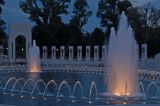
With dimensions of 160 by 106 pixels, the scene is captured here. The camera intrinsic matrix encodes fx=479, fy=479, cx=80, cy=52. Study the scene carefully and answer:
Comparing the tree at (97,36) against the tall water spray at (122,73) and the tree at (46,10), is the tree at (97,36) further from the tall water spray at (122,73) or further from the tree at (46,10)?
the tall water spray at (122,73)

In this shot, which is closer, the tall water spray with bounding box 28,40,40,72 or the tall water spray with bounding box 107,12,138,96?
the tall water spray with bounding box 107,12,138,96

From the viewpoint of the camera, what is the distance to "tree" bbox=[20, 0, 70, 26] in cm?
6688

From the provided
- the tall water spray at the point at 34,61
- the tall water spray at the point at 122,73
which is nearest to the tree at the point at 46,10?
the tall water spray at the point at 34,61

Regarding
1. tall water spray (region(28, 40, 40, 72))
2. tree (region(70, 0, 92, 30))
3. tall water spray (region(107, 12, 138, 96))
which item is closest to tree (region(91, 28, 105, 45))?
tree (region(70, 0, 92, 30))

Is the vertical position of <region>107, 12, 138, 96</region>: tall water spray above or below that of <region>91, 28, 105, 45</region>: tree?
below

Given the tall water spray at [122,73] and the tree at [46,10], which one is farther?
the tree at [46,10]

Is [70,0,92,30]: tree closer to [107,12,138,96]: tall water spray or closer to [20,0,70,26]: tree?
[20,0,70,26]: tree

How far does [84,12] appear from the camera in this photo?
7044cm

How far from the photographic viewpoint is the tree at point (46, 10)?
6688 centimetres

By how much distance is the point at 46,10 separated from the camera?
67.4m

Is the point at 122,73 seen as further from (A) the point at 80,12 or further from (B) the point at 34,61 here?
(A) the point at 80,12

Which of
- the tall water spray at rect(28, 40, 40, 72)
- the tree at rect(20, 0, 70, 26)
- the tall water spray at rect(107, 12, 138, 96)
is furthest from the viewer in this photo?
the tree at rect(20, 0, 70, 26)

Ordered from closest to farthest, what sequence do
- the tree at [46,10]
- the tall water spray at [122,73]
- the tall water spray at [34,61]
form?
1. the tall water spray at [122,73]
2. the tall water spray at [34,61]
3. the tree at [46,10]

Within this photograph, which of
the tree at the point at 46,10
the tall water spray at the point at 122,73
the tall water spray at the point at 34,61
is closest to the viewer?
the tall water spray at the point at 122,73
